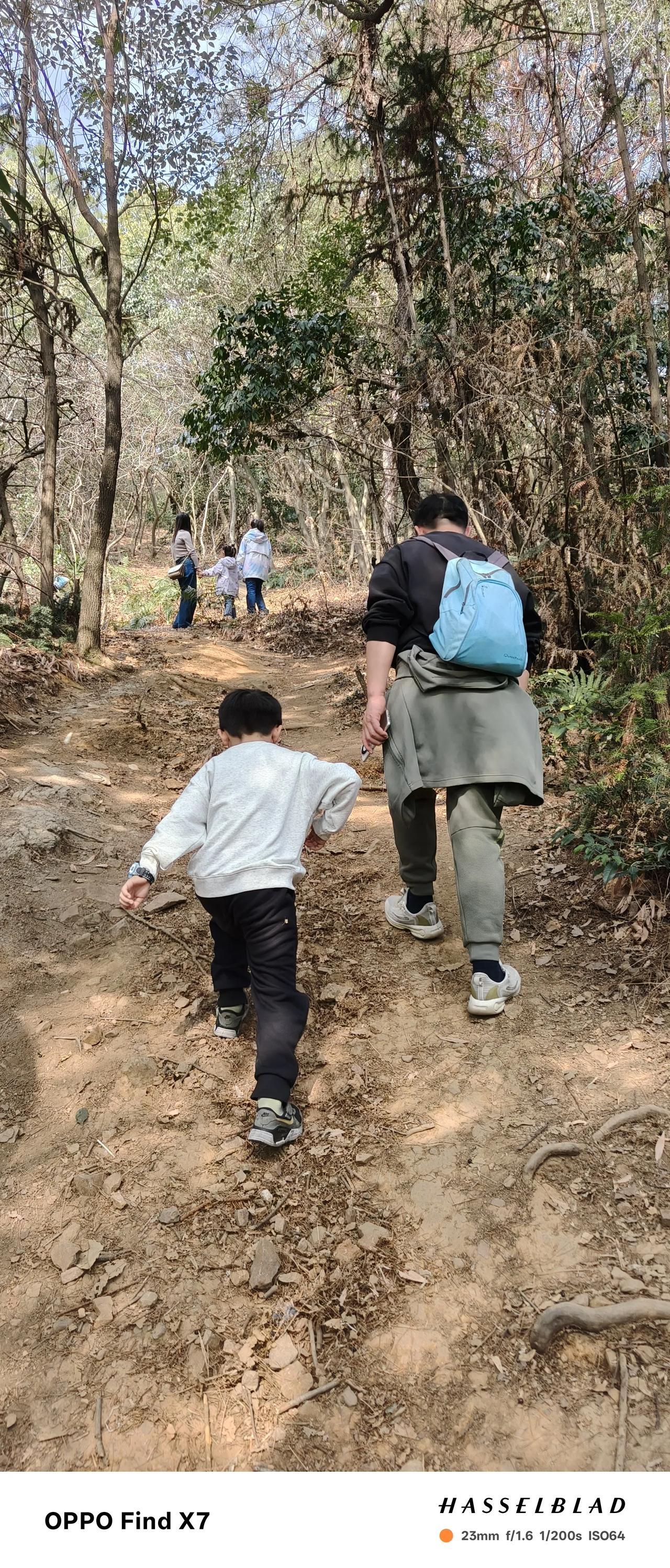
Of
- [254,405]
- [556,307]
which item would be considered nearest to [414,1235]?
[556,307]

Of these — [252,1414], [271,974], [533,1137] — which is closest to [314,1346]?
[252,1414]

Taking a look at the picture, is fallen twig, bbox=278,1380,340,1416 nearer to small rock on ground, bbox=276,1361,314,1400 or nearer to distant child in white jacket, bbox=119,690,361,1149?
small rock on ground, bbox=276,1361,314,1400

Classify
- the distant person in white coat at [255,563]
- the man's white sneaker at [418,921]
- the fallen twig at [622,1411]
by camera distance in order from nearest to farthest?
the fallen twig at [622,1411] → the man's white sneaker at [418,921] → the distant person in white coat at [255,563]

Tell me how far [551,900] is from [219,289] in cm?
2431

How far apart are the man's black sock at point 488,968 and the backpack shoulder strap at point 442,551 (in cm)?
143

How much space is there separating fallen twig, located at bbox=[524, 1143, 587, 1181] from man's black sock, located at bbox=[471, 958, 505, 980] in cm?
71

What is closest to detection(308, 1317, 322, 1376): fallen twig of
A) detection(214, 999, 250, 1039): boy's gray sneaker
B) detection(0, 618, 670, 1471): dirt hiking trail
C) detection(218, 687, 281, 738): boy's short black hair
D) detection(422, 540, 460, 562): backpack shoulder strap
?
detection(0, 618, 670, 1471): dirt hiking trail

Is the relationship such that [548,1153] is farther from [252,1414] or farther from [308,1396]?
[252,1414]

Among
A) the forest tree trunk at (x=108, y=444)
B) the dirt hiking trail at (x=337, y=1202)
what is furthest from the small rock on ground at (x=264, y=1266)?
the forest tree trunk at (x=108, y=444)

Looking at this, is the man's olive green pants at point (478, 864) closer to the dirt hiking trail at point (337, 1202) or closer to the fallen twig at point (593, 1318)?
the dirt hiking trail at point (337, 1202)

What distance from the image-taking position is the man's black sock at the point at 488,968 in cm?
310

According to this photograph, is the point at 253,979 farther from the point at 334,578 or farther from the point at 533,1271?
the point at 334,578

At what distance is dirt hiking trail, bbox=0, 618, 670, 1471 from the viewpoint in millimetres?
1869

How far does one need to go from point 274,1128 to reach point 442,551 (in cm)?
205
